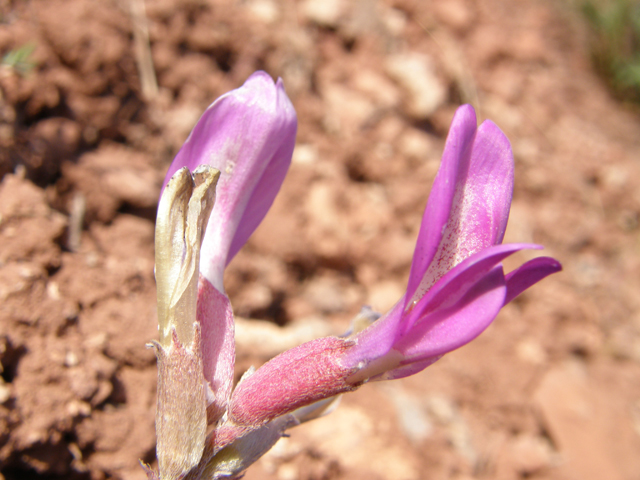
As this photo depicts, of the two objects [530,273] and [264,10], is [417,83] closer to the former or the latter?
[264,10]

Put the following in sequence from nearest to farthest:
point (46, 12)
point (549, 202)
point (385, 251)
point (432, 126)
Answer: point (46, 12) < point (385, 251) < point (432, 126) < point (549, 202)

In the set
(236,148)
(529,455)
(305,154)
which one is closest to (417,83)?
(305,154)

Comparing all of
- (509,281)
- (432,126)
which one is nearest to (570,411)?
(432,126)

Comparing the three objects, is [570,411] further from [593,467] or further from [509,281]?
[509,281]

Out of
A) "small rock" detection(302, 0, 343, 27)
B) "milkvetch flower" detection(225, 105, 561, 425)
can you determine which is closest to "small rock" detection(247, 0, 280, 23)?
"small rock" detection(302, 0, 343, 27)

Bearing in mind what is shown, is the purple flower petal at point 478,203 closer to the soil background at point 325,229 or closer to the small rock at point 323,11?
the soil background at point 325,229

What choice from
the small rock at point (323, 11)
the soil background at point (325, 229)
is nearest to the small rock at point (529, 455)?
the soil background at point (325, 229)
